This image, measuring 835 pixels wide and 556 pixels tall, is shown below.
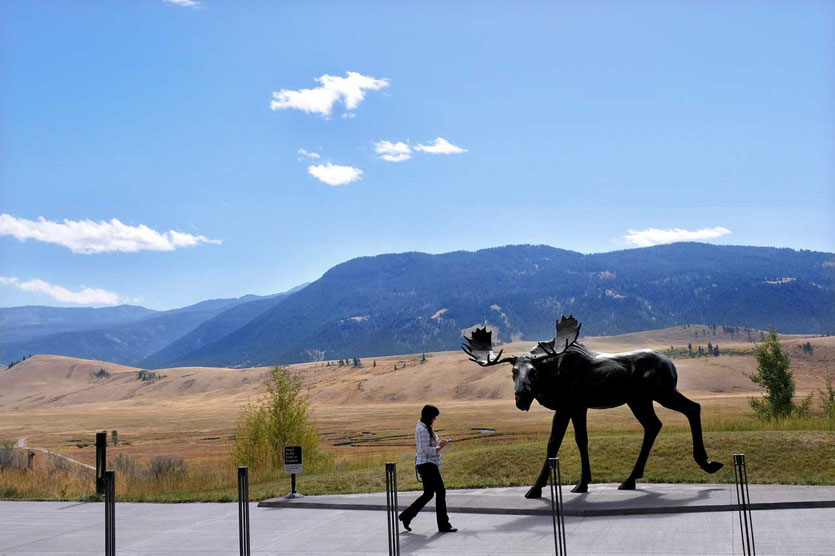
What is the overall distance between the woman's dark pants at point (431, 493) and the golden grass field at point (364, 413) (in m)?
4.98

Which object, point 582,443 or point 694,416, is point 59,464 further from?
point 694,416

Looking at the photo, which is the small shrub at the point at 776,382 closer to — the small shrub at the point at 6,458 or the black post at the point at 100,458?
the black post at the point at 100,458

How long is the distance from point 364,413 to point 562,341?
6630 cm

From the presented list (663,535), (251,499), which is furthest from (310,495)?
(663,535)

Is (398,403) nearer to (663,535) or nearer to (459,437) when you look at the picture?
(459,437)

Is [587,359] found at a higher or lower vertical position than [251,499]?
higher

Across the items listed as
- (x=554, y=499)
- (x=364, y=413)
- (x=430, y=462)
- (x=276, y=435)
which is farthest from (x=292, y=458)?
(x=364, y=413)

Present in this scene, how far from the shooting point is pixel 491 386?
99.8m

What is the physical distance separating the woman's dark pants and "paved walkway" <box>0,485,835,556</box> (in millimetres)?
266

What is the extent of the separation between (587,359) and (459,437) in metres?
33.1

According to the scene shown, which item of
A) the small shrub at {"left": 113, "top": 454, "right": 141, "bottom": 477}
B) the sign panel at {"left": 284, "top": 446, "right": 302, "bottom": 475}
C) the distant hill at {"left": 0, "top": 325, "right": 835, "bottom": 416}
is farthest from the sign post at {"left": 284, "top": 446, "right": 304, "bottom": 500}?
the distant hill at {"left": 0, "top": 325, "right": 835, "bottom": 416}

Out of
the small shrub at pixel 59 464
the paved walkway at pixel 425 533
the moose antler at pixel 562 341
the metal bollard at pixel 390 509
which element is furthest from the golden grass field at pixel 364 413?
the metal bollard at pixel 390 509

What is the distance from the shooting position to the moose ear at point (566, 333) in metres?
14.4

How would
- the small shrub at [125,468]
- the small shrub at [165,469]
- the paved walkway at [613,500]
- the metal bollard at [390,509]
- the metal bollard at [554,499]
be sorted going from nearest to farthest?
the metal bollard at [554,499]
the metal bollard at [390,509]
the paved walkway at [613,500]
the small shrub at [165,469]
the small shrub at [125,468]
